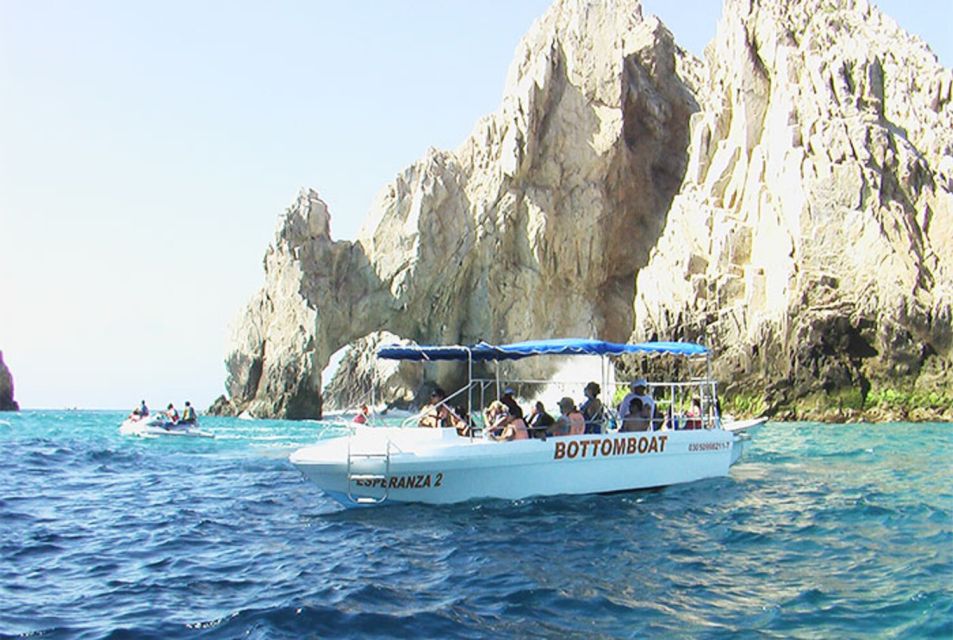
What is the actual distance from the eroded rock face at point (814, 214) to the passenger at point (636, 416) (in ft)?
88.4

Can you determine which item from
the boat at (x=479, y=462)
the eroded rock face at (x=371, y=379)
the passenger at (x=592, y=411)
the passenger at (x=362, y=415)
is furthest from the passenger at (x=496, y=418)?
the eroded rock face at (x=371, y=379)

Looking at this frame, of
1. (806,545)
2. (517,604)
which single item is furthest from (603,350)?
(517,604)

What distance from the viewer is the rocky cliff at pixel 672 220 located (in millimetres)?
41812

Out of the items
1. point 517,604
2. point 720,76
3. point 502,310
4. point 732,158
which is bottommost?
point 517,604

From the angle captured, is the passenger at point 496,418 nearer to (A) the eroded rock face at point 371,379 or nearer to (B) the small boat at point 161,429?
(B) the small boat at point 161,429

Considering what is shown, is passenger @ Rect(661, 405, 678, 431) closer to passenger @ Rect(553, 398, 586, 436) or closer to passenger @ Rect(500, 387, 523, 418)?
passenger @ Rect(553, 398, 586, 436)

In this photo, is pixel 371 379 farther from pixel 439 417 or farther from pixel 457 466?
pixel 457 466

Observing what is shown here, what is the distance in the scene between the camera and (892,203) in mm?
43281

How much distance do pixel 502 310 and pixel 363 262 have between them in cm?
1165

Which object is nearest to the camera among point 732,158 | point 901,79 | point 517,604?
point 517,604

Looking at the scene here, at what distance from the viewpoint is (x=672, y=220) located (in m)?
56.7

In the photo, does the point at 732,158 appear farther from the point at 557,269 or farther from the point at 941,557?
the point at 941,557

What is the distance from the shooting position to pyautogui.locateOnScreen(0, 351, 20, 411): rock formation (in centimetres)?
8731

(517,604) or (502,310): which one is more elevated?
(502,310)
